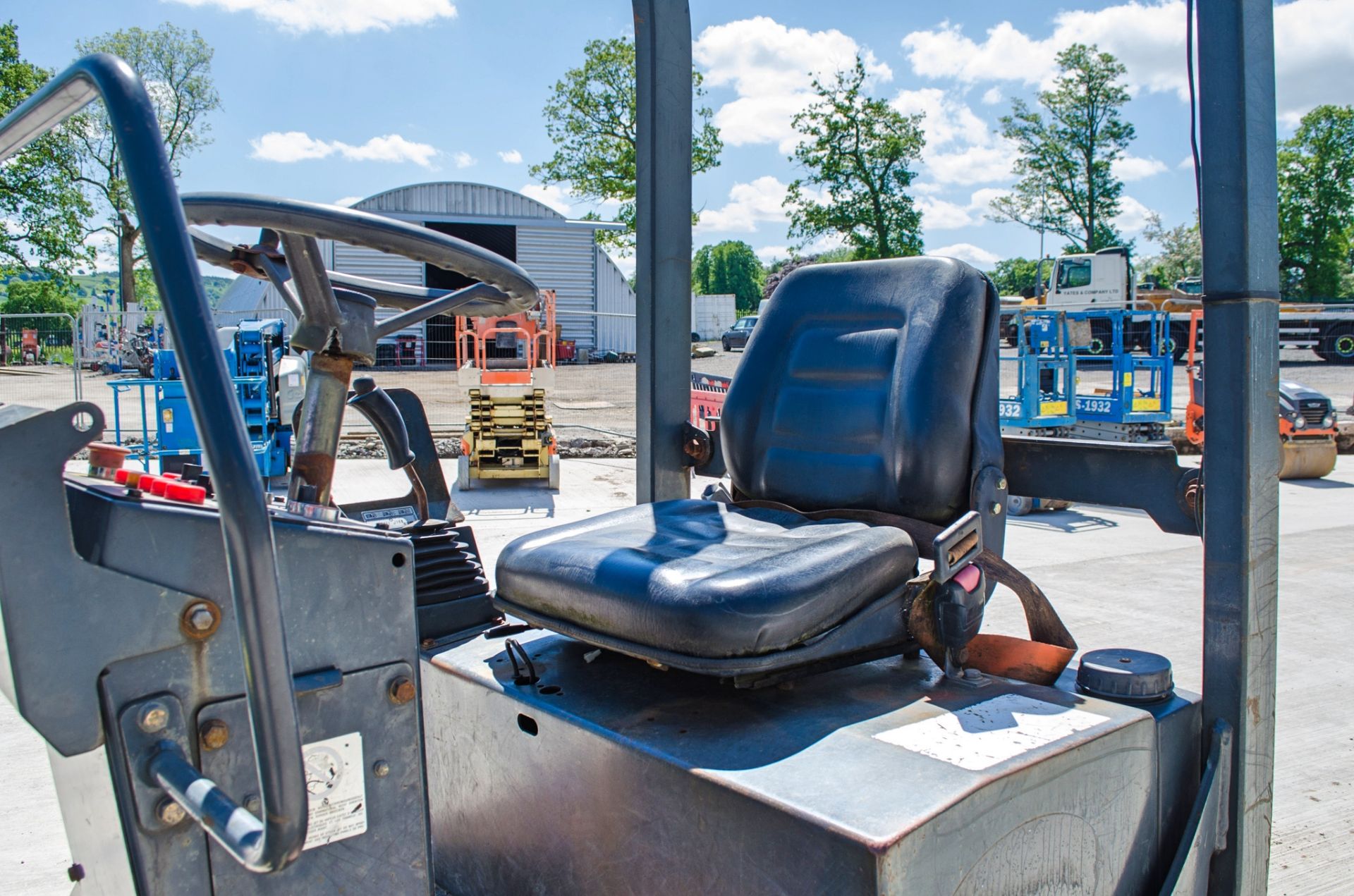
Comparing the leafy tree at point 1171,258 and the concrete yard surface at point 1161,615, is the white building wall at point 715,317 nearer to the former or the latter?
the leafy tree at point 1171,258

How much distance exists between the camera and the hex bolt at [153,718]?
919mm

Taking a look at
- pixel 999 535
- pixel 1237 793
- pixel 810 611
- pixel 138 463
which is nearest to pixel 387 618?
pixel 810 611

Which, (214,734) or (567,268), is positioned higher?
(567,268)

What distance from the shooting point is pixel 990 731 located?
128 cm

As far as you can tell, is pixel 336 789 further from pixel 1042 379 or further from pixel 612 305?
pixel 612 305

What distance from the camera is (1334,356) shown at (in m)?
23.5

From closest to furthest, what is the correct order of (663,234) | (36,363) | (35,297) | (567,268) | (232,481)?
(232,481)
(663,234)
(36,363)
(567,268)
(35,297)

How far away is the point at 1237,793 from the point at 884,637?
0.62 meters

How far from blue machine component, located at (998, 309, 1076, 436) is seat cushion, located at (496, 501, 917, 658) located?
24.9ft

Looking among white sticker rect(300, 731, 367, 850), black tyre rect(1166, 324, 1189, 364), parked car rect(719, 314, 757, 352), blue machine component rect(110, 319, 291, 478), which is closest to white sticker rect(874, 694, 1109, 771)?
white sticker rect(300, 731, 367, 850)

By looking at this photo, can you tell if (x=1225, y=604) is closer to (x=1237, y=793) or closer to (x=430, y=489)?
(x=1237, y=793)

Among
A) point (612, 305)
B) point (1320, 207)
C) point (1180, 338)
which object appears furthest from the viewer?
point (1320, 207)

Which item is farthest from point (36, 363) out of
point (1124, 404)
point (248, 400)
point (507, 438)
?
point (1124, 404)

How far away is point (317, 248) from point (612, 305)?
29.8 m
